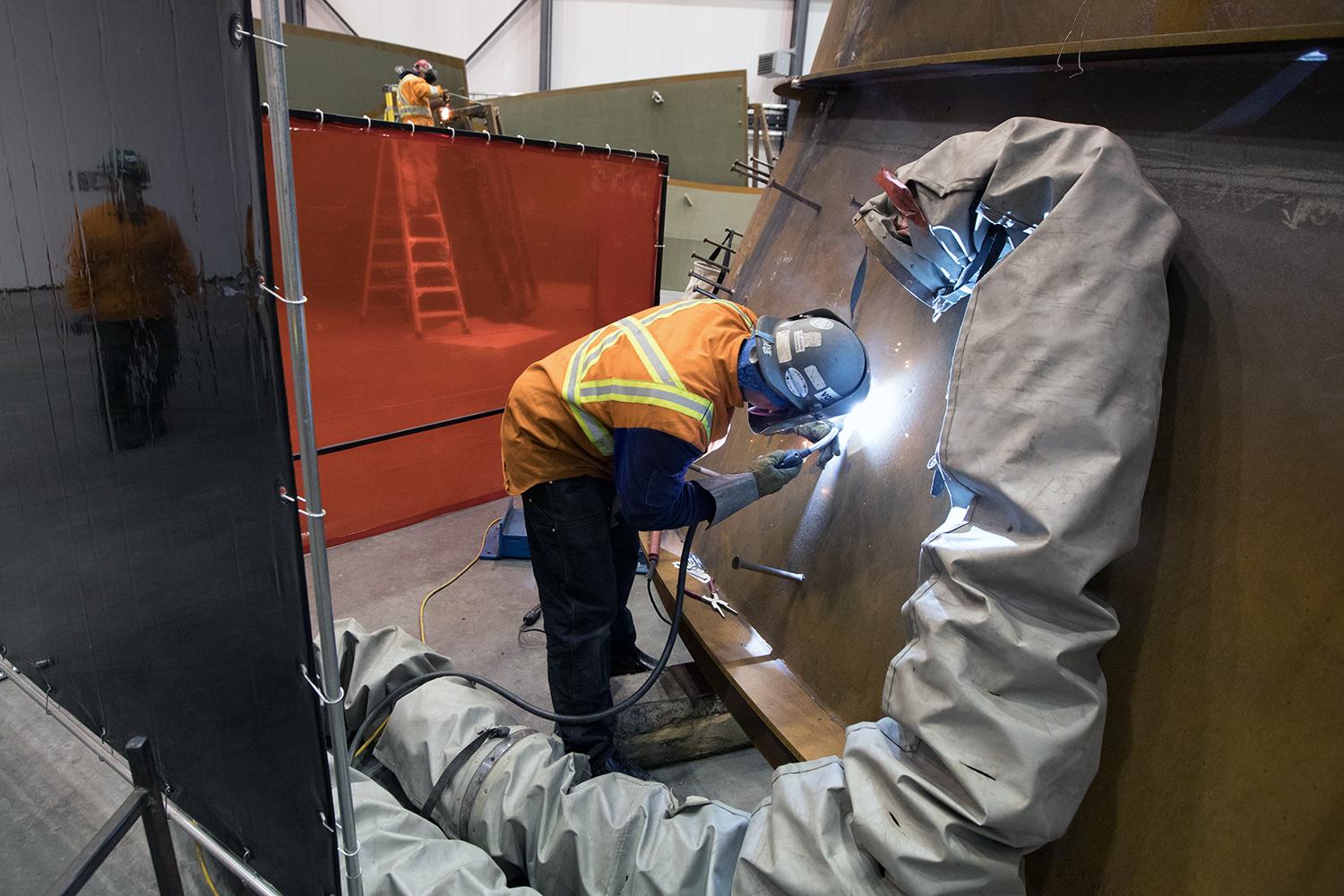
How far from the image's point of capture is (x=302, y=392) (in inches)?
42.7

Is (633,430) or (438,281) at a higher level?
(438,281)

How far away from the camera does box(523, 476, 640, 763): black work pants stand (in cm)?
234

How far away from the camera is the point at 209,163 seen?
1121mm

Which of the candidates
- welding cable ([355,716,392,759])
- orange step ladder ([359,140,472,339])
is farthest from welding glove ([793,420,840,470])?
orange step ladder ([359,140,472,339])

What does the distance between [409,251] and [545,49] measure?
8.73 m

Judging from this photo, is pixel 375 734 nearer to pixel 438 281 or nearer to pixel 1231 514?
pixel 1231 514

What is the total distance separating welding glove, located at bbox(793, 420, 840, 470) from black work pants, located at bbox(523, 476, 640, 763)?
587mm

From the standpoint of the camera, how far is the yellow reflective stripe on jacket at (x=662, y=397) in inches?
78.1

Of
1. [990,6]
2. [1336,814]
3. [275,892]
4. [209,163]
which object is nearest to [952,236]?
[990,6]

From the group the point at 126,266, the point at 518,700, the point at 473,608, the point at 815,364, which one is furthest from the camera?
the point at 473,608

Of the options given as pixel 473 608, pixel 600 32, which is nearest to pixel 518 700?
pixel 473 608

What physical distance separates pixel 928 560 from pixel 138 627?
1.66 metres

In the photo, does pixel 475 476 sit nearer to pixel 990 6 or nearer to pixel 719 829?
pixel 719 829

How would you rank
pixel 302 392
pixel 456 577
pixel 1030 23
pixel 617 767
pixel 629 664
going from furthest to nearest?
pixel 456 577 → pixel 629 664 → pixel 617 767 → pixel 1030 23 → pixel 302 392
